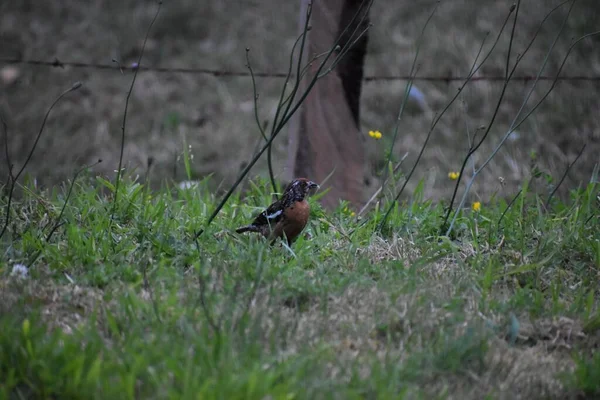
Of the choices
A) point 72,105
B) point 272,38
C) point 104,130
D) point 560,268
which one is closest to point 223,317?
point 560,268

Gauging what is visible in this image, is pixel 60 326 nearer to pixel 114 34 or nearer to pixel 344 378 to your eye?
pixel 344 378

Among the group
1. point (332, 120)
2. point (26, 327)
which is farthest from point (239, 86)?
point (26, 327)

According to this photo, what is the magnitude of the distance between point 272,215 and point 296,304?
97 centimetres

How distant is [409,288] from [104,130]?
7.02 meters

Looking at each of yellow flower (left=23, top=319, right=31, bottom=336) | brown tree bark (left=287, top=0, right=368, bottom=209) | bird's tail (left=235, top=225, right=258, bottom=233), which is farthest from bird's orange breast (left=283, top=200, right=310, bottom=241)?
yellow flower (left=23, top=319, right=31, bottom=336)

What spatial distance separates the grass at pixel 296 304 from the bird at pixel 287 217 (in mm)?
92

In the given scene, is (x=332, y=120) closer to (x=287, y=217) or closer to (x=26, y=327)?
(x=287, y=217)

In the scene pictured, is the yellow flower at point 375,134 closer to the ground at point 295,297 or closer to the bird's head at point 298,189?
the ground at point 295,297

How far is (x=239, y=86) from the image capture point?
10977 millimetres

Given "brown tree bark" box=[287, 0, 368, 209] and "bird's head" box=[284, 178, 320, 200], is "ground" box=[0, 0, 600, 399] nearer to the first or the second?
"bird's head" box=[284, 178, 320, 200]

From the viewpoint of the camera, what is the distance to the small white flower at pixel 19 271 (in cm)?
373

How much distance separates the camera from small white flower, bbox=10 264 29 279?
373 centimetres

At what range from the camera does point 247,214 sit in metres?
4.84

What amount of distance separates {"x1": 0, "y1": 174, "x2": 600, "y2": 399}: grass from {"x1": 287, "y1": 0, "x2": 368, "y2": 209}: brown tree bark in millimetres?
782
